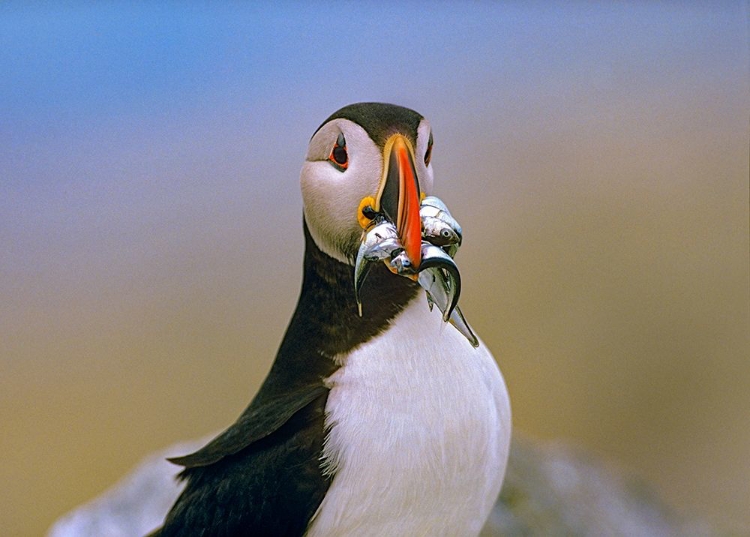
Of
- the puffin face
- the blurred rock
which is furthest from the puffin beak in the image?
the blurred rock

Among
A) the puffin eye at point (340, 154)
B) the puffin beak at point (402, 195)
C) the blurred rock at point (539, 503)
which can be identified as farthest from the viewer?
the blurred rock at point (539, 503)

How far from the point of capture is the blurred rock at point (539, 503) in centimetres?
204

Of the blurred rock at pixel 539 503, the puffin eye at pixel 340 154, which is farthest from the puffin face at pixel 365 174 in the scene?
the blurred rock at pixel 539 503

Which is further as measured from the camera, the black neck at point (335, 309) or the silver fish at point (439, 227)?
the black neck at point (335, 309)

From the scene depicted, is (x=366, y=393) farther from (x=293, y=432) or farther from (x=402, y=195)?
(x=402, y=195)

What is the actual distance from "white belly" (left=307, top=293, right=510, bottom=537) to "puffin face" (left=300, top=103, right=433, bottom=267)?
168 mm

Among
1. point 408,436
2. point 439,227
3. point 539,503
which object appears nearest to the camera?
point 439,227

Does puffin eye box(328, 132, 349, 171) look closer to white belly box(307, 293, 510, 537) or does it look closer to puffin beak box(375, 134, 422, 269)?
puffin beak box(375, 134, 422, 269)

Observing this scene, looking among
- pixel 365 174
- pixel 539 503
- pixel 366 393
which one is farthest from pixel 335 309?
pixel 539 503

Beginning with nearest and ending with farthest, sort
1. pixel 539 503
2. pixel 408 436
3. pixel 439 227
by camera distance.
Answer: pixel 439 227 < pixel 408 436 < pixel 539 503

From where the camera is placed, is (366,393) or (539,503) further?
(539,503)

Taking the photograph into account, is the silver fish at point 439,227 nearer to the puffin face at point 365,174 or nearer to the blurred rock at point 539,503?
the puffin face at point 365,174

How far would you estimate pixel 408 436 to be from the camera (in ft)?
3.86

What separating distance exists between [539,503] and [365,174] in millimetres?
1270
